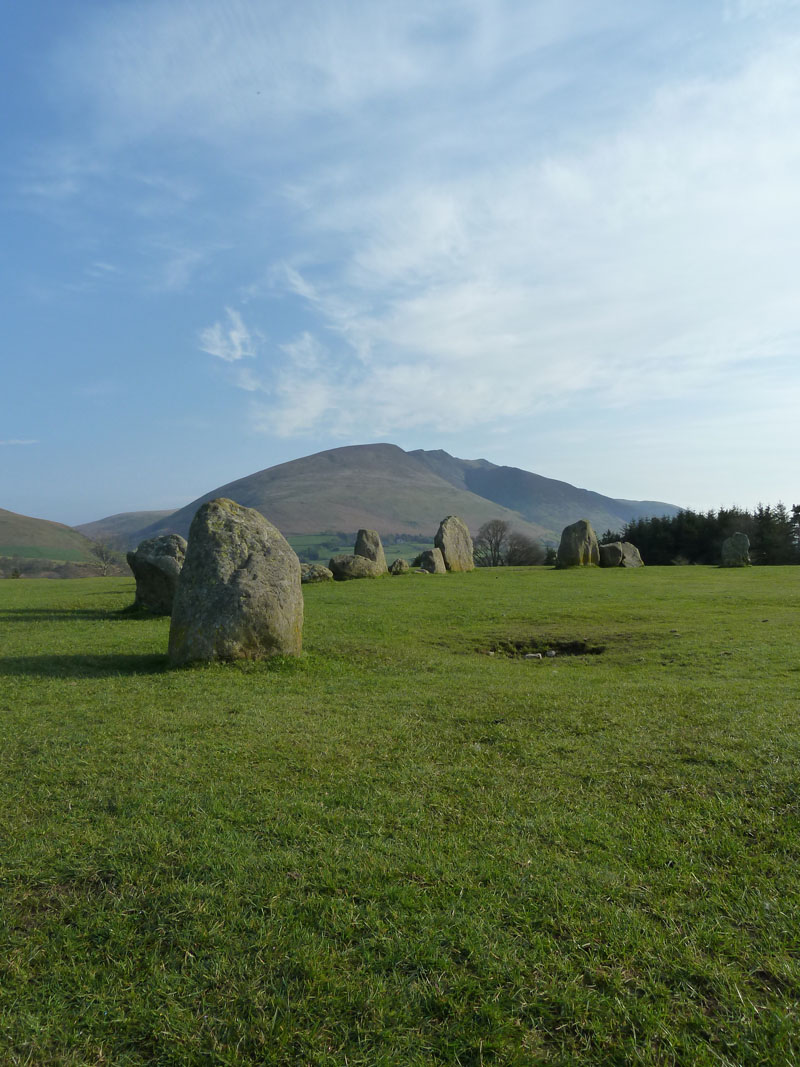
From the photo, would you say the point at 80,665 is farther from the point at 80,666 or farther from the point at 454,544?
the point at 454,544

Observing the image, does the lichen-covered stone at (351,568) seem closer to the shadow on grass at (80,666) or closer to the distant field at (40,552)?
the shadow on grass at (80,666)

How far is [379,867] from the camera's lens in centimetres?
412

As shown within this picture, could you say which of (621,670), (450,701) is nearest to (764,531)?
(621,670)

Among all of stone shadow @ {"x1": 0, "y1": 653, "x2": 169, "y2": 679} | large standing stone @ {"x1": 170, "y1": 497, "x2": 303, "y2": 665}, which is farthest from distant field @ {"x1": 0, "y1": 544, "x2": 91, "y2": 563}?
large standing stone @ {"x1": 170, "y1": 497, "x2": 303, "y2": 665}

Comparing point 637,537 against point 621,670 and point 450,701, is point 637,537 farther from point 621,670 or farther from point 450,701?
point 450,701

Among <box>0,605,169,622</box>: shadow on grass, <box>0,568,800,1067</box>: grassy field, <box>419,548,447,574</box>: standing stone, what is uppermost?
<box>419,548,447,574</box>: standing stone

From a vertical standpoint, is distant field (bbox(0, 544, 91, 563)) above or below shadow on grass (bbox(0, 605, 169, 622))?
above

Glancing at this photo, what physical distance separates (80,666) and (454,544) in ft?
89.1

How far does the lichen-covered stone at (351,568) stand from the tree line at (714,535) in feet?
91.9

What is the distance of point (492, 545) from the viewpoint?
64.6 meters

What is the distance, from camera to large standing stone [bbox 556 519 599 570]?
121ft

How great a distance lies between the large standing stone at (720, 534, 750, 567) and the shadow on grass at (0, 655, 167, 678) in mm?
33345

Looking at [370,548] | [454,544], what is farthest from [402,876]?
[454,544]

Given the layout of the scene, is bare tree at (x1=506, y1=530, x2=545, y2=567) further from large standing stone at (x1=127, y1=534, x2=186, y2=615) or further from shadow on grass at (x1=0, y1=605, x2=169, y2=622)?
shadow on grass at (x1=0, y1=605, x2=169, y2=622)
